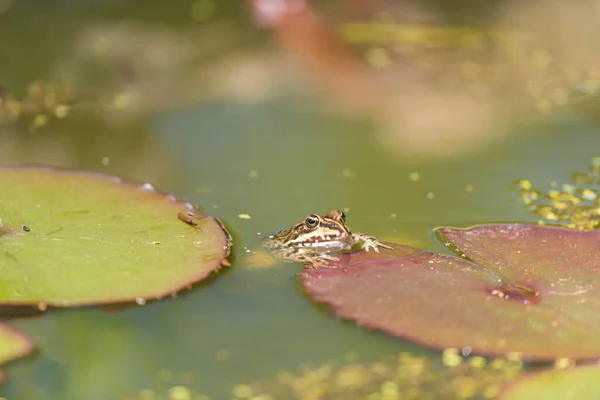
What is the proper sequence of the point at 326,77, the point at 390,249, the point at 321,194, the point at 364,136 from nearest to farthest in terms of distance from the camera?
1. the point at 390,249
2. the point at 321,194
3. the point at 364,136
4. the point at 326,77

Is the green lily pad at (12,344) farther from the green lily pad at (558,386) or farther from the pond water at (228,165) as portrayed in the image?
the green lily pad at (558,386)

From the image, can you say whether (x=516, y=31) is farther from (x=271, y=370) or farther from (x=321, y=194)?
(x=271, y=370)


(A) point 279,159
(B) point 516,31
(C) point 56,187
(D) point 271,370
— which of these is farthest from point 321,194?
(B) point 516,31

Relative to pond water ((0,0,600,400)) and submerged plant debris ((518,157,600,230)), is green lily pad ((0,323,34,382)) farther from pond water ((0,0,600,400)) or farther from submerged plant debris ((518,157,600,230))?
submerged plant debris ((518,157,600,230))

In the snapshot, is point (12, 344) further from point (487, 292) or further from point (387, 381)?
point (487, 292)

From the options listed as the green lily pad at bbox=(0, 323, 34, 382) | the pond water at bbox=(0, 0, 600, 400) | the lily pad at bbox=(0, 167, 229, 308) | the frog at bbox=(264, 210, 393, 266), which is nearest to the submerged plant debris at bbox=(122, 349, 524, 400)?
the pond water at bbox=(0, 0, 600, 400)

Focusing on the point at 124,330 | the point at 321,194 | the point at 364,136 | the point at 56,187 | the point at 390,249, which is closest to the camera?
the point at 124,330
